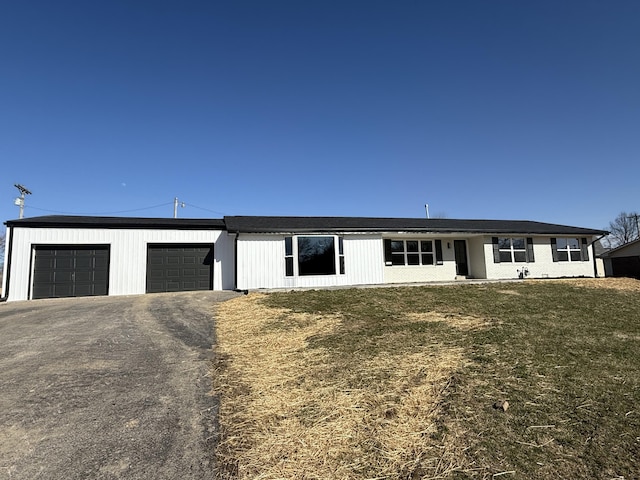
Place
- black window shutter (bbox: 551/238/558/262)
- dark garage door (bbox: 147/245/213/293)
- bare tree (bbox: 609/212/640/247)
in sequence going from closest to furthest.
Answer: dark garage door (bbox: 147/245/213/293), black window shutter (bbox: 551/238/558/262), bare tree (bbox: 609/212/640/247)

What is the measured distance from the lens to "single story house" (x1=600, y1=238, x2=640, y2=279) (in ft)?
67.6

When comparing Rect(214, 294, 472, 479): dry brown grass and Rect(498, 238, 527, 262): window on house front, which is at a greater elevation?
Rect(498, 238, 527, 262): window on house front

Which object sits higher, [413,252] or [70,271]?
[413,252]

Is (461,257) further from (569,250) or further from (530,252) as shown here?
(569,250)

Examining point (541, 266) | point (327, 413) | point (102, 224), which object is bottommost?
point (327, 413)

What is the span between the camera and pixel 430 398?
3219 mm

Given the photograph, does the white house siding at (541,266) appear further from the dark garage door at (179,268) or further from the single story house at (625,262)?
the dark garage door at (179,268)

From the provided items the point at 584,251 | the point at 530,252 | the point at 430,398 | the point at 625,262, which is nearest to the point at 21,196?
the point at 430,398

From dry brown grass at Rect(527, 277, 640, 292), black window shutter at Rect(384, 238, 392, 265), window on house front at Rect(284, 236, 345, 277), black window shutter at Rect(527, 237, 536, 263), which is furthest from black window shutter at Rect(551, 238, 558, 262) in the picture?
window on house front at Rect(284, 236, 345, 277)

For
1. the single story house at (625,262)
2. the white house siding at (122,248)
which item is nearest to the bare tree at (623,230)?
the single story house at (625,262)

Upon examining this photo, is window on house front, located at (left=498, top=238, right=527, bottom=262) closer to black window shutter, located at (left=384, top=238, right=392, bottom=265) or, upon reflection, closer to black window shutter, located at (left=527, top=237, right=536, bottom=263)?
black window shutter, located at (left=527, top=237, right=536, bottom=263)

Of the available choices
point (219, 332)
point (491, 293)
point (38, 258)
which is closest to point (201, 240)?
point (38, 258)

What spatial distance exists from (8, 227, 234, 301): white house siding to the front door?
38.3 ft

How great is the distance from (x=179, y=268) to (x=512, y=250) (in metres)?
16.3
